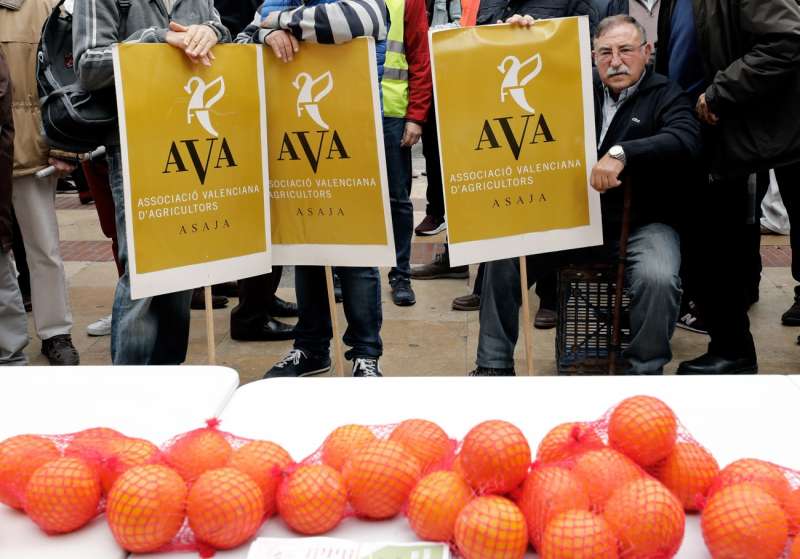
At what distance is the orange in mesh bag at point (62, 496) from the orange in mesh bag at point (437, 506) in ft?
1.73

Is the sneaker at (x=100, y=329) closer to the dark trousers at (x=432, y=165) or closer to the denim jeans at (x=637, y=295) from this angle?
the denim jeans at (x=637, y=295)

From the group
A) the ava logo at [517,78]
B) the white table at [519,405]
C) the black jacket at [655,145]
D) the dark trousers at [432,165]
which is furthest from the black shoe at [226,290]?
the white table at [519,405]

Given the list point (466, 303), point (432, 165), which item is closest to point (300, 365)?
point (466, 303)

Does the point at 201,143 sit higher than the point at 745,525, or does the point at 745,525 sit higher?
the point at 201,143

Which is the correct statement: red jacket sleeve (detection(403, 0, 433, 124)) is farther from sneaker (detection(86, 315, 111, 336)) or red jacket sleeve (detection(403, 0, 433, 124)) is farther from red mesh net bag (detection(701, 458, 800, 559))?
red mesh net bag (detection(701, 458, 800, 559))

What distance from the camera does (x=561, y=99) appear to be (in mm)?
3367

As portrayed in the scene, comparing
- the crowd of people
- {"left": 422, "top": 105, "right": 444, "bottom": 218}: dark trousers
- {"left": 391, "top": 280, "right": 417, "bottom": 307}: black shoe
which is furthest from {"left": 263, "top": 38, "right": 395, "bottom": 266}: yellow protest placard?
{"left": 422, "top": 105, "right": 444, "bottom": 218}: dark trousers

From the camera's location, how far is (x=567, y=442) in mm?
1518

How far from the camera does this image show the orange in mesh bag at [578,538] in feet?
4.02

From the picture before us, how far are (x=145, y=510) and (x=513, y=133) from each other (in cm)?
237

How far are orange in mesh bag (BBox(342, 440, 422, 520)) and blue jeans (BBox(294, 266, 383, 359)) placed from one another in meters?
2.47

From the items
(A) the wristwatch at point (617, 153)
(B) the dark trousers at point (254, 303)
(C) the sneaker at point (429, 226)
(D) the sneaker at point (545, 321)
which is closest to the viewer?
(A) the wristwatch at point (617, 153)

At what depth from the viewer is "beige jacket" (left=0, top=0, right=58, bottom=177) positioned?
4.29 m

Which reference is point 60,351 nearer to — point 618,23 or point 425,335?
point 425,335
